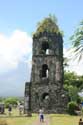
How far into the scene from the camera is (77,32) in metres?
18.6

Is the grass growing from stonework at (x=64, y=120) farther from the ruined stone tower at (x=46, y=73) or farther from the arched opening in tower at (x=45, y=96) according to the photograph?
the arched opening in tower at (x=45, y=96)

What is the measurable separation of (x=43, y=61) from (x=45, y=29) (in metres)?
4.10

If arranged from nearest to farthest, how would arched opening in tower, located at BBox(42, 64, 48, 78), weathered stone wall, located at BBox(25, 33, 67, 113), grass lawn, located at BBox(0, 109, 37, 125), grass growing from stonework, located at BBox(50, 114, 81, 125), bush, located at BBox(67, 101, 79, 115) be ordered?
grass lawn, located at BBox(0, 109, 37, 125), grass growing from stonework, located at BBox(50, 114, 81, 125), bush, located at BBox(67, 101, 79, 115), weathered stone wall, located at BBox(25, 33, 67, 113), arched opening in tower, located at BBox(42, 64, 48, 78)

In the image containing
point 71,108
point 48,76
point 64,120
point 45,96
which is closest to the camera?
point 64,120

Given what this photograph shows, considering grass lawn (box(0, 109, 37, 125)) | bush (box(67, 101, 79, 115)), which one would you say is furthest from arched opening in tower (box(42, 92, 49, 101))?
grass lawn (box(0, 109, 37, 125))

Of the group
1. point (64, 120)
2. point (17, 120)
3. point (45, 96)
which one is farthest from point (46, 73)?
point (17, 120)

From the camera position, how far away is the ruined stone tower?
48719 mm

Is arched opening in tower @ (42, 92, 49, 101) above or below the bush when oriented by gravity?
above

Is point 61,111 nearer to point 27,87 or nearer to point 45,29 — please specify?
point 27,87

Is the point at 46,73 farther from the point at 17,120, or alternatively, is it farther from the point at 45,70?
the point at 17,120

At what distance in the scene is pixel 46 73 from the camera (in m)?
50.5

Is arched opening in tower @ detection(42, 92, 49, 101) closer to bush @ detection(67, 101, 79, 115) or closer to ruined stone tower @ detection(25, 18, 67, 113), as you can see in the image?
ruined stone tower @ detection(25, 18, 67, 113)

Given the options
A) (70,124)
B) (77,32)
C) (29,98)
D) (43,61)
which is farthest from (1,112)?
(77,32)

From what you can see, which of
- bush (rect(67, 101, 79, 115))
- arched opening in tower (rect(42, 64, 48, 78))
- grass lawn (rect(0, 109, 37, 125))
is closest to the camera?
grass lawn (rect(0, 109, 37, 125))
